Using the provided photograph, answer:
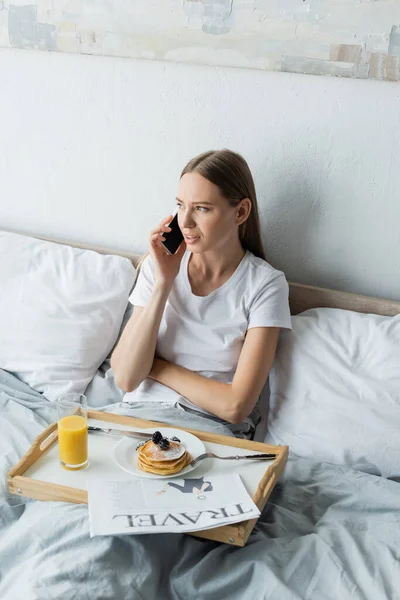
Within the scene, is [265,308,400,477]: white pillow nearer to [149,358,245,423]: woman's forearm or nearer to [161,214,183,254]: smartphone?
[149,358,245,423]: woman's forearm

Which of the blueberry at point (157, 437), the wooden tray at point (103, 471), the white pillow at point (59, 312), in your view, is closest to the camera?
the wooden tray at point (103, 471)

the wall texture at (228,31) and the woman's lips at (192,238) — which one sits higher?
the wall texture at (228,31)

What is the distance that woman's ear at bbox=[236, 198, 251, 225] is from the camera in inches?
70.2

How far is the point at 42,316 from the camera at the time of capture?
1994 millimetres

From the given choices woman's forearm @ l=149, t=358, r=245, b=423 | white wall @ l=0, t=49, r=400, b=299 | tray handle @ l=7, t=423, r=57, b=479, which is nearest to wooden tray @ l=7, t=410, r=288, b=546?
tray handle @ l=7, t=423, r=57, b=479

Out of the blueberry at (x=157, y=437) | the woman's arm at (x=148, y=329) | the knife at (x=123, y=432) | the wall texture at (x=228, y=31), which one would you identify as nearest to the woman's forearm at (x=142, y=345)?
the woman's arm at (x=148, y=329)

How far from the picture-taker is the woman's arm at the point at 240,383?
1714 mm

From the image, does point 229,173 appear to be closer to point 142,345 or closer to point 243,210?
point 243,210

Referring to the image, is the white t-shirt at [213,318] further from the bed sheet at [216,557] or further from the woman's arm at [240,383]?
the bed sheet at [216,557]

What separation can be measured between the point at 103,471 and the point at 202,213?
2.06 ft

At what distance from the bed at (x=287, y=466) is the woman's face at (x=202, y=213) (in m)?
0.31

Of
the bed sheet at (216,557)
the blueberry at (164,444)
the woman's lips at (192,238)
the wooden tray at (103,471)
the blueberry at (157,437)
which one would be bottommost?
the bed sheet at (216,557)

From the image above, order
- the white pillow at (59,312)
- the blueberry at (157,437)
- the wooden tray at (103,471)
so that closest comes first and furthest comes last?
1. the wooden tray at (103,471)
2. the blueberry at (157,437)
3. the white pillow at (59,312)

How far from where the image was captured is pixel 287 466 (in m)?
1.68
